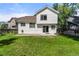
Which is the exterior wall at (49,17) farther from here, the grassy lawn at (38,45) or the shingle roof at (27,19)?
the grassy lawn at (38,45)

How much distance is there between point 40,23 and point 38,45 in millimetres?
419

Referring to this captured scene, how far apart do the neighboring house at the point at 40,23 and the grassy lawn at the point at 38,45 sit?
12 centimetres

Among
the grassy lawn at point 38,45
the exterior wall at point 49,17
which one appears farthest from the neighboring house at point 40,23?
the grassy lawn at point 38,45

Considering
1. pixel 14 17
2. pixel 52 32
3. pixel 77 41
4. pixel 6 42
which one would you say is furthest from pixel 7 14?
pixel 77 41

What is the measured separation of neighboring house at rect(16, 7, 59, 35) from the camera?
19.5 ft

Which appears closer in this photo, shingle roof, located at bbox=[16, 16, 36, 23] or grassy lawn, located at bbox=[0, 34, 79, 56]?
grassy lawn, located at bbox=[0, 34, 79, 56]

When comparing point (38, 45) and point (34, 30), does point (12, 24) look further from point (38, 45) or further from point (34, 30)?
point (38, 45)

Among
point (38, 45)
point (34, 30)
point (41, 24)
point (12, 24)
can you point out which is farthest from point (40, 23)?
point (12, 24)

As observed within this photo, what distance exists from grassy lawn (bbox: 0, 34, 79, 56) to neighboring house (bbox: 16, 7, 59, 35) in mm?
118

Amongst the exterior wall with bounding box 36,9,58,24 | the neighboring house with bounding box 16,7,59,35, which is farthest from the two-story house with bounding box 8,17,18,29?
the exterior wall with bounding box 36,9,58,24

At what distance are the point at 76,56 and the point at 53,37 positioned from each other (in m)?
0.57

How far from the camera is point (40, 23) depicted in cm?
601

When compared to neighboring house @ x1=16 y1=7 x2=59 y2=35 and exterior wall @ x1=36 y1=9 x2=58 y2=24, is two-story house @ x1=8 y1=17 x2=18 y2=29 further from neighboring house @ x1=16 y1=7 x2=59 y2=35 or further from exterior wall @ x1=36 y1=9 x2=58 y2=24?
exterior wall @ x1=36 y1=9 x2=58 y2=24

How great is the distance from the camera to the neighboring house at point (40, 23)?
19.5 feet
